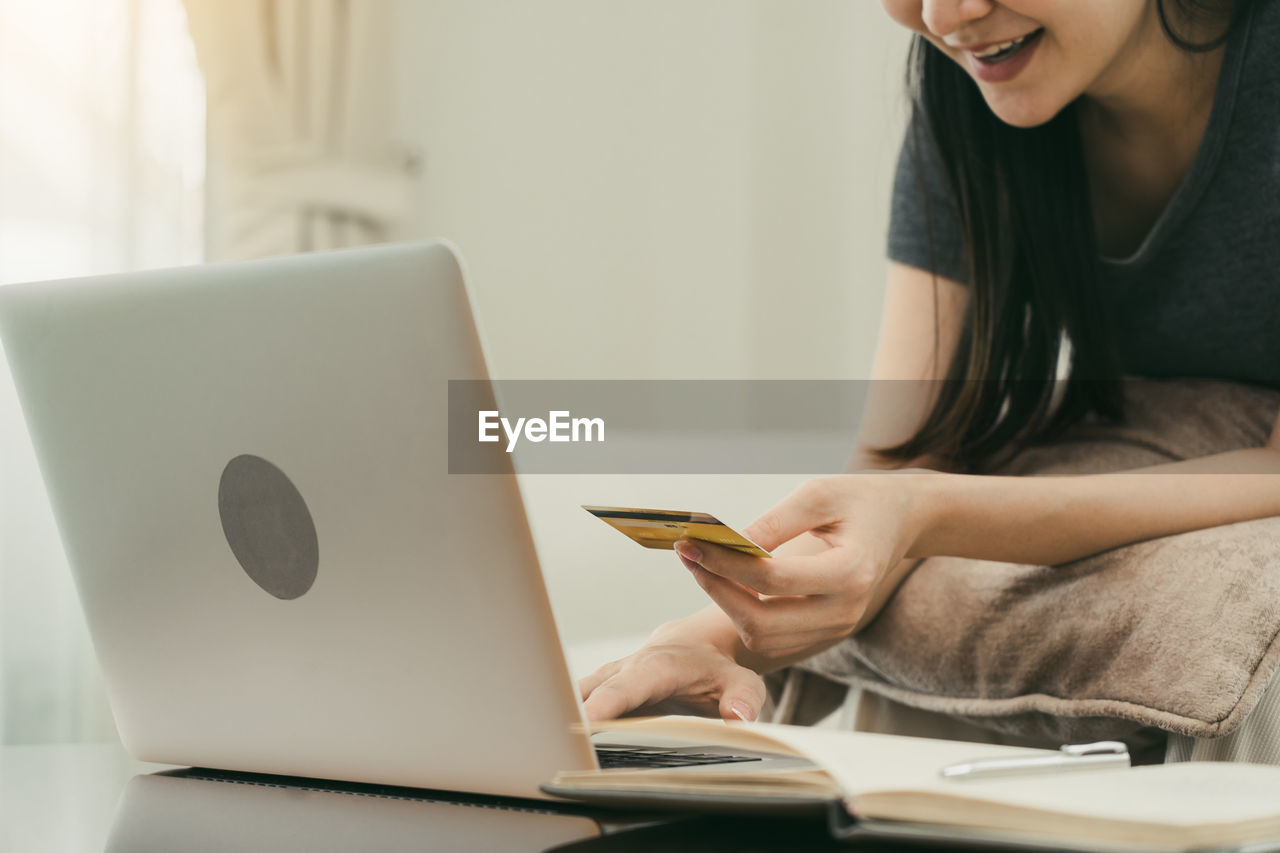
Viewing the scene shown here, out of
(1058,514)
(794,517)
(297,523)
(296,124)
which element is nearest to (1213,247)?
(1058,514)

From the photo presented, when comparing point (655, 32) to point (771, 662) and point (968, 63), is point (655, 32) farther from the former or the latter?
point (771, 662)

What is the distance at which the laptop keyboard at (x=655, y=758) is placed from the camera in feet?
1.59

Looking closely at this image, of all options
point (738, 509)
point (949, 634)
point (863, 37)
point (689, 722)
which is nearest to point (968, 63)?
point (949, 634)

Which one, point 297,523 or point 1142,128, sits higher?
point 1142,128

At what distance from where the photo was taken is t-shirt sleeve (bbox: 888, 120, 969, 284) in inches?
44.5

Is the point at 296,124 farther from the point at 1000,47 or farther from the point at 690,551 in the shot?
the point at 690,551

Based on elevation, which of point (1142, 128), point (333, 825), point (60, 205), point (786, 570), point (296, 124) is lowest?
point (333, 825)

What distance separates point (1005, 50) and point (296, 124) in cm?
139

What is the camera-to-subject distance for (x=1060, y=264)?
3.61ft

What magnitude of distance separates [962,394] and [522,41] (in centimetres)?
169

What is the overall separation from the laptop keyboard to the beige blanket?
1.13 ft

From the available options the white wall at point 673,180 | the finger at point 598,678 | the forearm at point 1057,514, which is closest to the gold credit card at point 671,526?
the finger at point 598,678

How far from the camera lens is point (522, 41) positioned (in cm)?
245

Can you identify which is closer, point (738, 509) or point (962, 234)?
point (962, 234)
